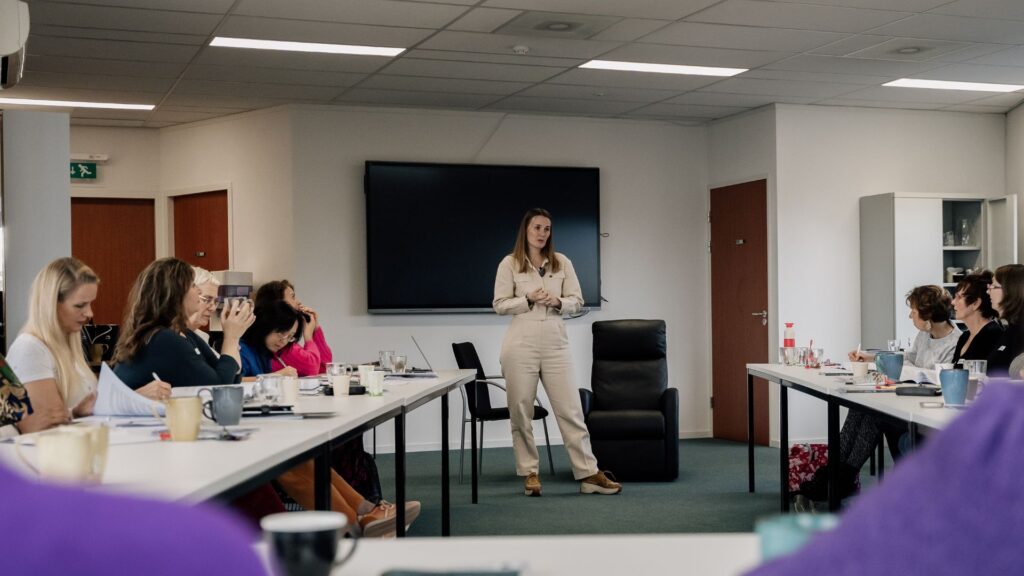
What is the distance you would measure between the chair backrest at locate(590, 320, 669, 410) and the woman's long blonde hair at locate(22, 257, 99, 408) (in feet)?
12.2

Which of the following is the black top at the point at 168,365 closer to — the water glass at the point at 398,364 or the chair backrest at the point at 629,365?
the water glass at the point at 398,364

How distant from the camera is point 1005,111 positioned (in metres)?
7.98

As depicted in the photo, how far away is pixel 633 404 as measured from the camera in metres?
6.37

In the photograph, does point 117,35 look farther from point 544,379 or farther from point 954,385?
point 954,385

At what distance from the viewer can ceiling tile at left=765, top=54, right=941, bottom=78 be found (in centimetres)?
615

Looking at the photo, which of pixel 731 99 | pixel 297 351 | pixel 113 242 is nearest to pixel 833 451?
pixel 297 351

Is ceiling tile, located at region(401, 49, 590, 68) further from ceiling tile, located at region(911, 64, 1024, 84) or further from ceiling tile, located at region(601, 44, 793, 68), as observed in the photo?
ceiling tile, located at region(911, 64, 1024, 84)

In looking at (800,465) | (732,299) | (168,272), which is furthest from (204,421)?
(732,299)

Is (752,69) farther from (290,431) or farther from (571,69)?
(290,431)

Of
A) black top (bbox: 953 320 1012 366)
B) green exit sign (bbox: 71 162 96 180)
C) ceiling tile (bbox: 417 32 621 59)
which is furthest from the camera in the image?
green exit sign (bbox: 71 162 96 180)

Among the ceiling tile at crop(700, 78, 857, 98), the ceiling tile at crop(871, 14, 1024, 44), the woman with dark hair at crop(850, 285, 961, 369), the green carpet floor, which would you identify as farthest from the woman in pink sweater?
the ceiling tile at crop(871, 14, 1024, 44)

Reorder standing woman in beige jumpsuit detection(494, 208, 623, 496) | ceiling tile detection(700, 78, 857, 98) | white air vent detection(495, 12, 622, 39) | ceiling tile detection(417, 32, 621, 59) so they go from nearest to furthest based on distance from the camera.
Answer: white air vent detection(495, 12, 622, 39) < ceiling tile detection(417, 32, 621, 59) < standing woman in beige jumpsuit detection(494, 208, 623, 496) < ceiling tile detection(700, 78, 857, 98)

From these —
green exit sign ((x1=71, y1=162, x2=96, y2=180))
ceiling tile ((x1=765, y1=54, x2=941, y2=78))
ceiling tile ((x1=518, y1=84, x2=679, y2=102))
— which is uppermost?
ceiling tile ((x1=765, y1=54, x2=941, y2=78))

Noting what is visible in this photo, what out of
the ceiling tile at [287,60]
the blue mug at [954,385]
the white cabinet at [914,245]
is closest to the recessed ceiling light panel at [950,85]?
the white cabinet at [914,245]
